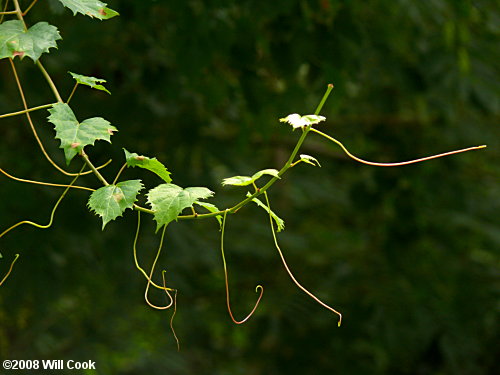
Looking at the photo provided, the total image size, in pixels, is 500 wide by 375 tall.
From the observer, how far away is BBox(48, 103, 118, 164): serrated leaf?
4.01 feet

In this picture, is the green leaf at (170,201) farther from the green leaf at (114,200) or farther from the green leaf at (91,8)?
the green leaf at (91,8)

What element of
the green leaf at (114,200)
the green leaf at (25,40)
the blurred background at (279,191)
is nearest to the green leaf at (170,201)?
the green leaf at (114,200)

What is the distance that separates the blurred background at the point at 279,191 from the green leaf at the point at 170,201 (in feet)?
3.51

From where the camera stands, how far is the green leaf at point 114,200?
1.22 metres

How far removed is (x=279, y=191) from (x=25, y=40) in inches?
131

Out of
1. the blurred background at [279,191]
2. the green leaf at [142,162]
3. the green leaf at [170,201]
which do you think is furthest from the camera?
the blurred background at [279,191]

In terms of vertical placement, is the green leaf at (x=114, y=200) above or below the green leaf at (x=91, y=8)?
below

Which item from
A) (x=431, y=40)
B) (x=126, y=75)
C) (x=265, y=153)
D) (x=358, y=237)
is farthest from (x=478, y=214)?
(x=126, y=75)

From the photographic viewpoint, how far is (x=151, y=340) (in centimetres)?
482

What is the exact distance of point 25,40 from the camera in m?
1.32

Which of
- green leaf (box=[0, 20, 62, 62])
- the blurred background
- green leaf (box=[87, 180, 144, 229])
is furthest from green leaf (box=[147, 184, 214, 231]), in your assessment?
the blurred background

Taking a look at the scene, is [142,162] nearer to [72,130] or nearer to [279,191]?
[72,130]

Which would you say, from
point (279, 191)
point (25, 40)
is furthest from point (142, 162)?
point (279, 191)

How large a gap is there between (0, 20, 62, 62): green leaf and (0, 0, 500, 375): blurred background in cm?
84
